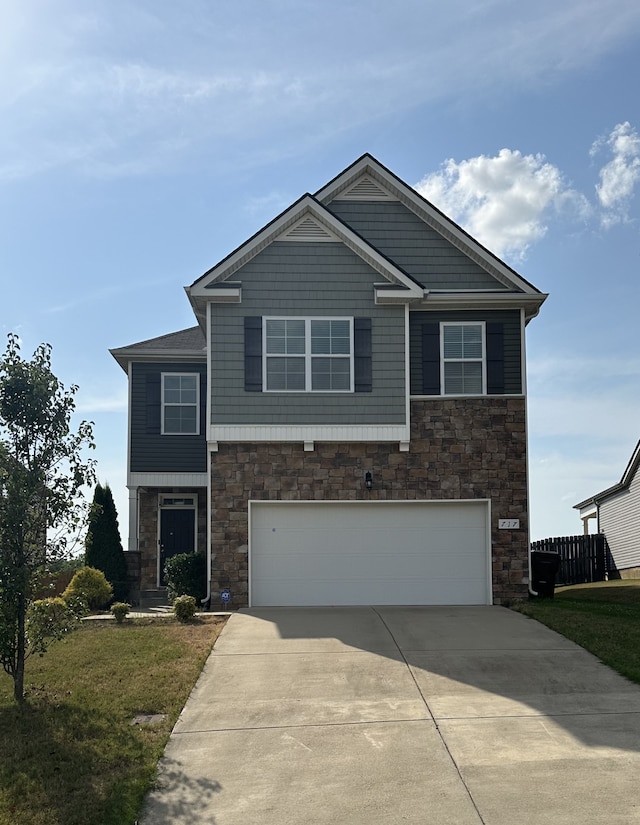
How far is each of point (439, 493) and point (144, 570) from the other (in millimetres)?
7917

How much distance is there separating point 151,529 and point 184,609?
6950mm

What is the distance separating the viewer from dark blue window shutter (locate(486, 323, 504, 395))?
57.2ft

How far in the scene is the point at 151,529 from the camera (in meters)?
21.5

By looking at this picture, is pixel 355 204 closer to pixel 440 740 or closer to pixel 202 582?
pixel 202 582

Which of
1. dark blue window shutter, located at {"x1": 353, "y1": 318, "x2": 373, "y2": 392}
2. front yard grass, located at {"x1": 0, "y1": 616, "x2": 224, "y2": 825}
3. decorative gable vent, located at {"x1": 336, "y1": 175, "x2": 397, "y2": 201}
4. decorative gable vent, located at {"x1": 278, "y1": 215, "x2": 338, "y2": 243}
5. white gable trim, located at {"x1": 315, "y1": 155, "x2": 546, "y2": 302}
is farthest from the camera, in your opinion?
decorative gable vent, located at {"x1": 336, "y1": 175, "x2": 397, "y2": 201}

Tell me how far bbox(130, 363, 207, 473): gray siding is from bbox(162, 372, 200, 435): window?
0.41 ft

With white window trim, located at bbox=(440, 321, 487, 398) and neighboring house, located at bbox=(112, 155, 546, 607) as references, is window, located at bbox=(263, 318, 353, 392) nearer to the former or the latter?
neighboring house, located at bbox=(112, 155, 546, 607)

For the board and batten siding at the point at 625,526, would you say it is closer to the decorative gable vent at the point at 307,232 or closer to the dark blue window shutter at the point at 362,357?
the dark blue window shutter at the point at 362,357

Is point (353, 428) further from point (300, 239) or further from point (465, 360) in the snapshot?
point (300, 239)

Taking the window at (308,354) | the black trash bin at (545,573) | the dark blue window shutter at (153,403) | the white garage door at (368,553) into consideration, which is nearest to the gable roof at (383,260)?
the window at (308,354)

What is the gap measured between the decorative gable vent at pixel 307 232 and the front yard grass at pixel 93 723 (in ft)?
24.7

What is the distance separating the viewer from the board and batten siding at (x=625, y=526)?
2589cm

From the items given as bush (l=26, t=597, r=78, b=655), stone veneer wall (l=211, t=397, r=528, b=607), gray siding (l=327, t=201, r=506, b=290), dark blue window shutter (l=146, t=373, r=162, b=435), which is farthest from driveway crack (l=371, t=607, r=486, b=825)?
dark blue window shutter (l=146, t=373, r=162, b=435)

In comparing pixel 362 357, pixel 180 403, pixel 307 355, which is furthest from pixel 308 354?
pixel 180 403
